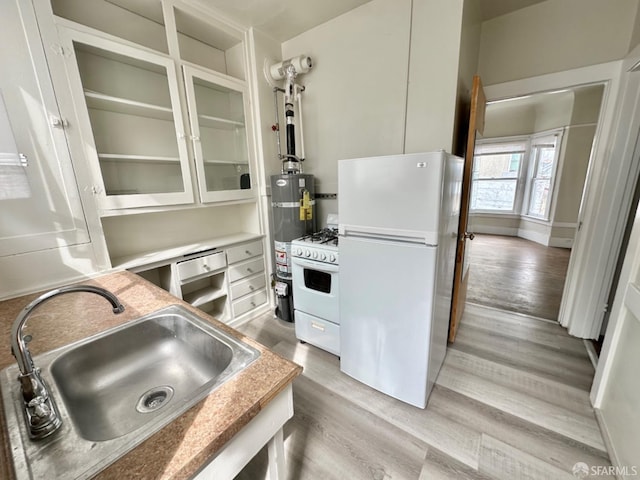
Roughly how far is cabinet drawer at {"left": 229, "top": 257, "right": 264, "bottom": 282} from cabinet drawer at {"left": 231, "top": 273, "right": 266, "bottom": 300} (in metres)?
0.05

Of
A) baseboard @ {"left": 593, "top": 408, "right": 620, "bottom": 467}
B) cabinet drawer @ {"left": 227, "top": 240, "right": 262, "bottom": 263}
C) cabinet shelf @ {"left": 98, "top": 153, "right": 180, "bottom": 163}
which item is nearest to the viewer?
baseboard @ {"left": 593, "top": 408, "right": 620, "bottom": 467}

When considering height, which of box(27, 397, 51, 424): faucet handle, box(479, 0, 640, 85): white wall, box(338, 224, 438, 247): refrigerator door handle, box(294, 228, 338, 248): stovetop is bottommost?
box(27, 397, 51, 424): faucet handle

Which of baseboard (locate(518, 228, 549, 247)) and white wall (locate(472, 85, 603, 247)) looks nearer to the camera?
white wall (locate(472, 85, 603, 247))

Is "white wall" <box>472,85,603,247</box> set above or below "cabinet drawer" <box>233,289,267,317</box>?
above

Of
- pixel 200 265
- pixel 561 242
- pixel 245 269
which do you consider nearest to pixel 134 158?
pixel 200 265

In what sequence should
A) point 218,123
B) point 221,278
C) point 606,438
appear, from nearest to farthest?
point 606,438 → point 218,123 → point 221,278

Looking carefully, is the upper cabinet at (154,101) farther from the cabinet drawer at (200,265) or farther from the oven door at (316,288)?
the oven door at (316,288)

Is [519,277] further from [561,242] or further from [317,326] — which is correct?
[317,326]

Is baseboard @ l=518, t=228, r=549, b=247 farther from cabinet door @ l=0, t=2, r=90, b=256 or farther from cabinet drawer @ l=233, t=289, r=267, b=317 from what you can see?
cabinet door @ l=0, t=2, r=90, b=256

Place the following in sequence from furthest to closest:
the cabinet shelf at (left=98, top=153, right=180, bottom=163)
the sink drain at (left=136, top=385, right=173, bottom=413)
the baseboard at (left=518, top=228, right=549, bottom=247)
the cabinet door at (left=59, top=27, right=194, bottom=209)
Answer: the baseboard at (left=518, top=228, right=549, bottom=247) → the cabinet shelf at (left=98, top=153, right=180, bottom=163) → the cabinet door at (left=59, top=27, right=194, bottom=209) → the sink drain at (left=136, top=385, right=173, bottom=413)

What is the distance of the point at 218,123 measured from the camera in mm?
2236

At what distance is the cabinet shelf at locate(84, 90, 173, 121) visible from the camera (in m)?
1.59

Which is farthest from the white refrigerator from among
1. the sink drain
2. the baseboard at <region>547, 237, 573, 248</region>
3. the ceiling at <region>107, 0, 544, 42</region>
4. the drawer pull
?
the baseboard at <region>547, 237, 573, 248</region>

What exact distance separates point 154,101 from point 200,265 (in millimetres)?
1263
